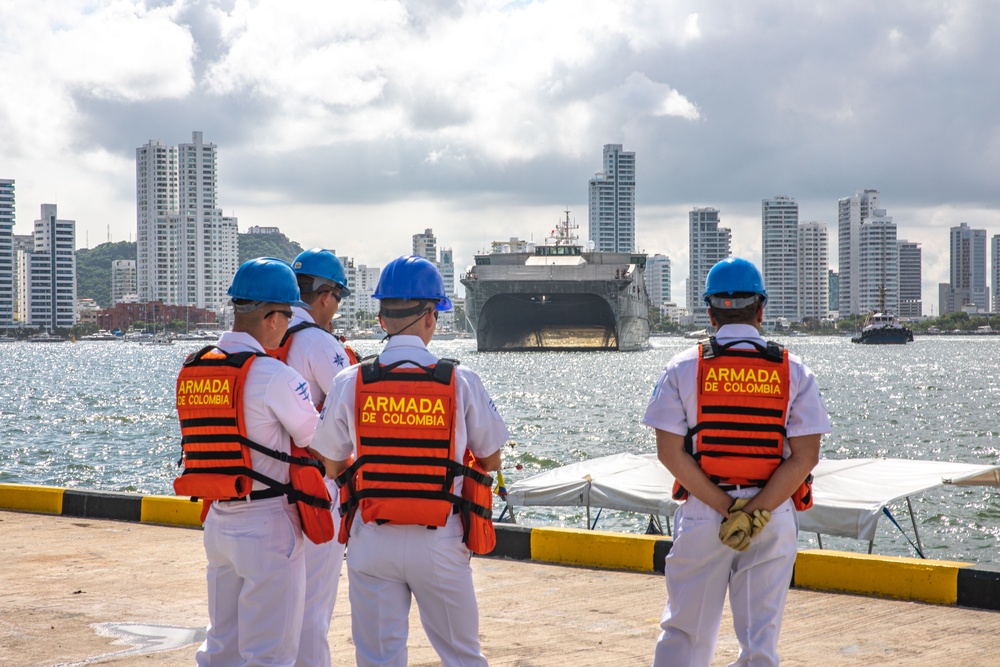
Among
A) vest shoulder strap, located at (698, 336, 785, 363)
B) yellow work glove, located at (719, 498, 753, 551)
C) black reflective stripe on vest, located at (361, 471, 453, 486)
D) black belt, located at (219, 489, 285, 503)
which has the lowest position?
yellow work glove, located at (719, 498, 753, 551)

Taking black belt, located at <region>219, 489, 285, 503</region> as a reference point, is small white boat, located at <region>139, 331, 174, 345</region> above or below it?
above

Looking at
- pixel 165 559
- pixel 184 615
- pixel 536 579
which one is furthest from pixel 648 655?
pixel 165 559

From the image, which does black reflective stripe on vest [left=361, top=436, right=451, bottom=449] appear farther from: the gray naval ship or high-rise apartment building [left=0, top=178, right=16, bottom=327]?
high-rise apartment building [left=0, top=178, right=16, bottom=327]

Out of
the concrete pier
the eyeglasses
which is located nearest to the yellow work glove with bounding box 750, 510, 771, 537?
the concrete pier

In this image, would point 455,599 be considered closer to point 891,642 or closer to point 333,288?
point 333,288

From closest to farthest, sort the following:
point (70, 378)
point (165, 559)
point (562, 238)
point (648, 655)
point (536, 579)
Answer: point (648, 655) < point (536, 579) < point (165, 559) < point (70, 378) < point (562, 238)

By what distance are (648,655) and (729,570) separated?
183cm

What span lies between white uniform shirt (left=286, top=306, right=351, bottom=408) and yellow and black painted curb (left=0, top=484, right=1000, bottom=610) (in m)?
3.34

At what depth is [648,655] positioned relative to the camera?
507 centimetres

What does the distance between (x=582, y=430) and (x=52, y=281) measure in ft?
569

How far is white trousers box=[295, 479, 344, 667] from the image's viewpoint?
12.5ft

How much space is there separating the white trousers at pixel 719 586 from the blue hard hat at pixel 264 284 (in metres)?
1.60

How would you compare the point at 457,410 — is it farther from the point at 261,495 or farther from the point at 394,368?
the point at 261,495

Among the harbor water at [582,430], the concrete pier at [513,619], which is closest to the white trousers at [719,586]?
the concrete pier at [513,619]
